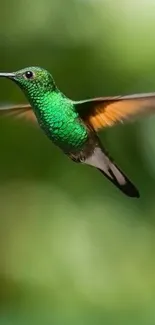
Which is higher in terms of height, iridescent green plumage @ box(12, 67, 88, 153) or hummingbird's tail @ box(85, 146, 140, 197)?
iridescent green plumage @ box(12, 67, 88, 153)

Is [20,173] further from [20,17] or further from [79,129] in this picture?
[79,129]

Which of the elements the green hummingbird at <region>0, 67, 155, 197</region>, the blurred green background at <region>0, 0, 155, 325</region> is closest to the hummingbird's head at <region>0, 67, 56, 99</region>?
the green hummingbird at <region>0, 67, 155, 197</region>

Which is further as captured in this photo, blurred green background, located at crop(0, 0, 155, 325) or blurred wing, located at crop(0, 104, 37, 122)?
blurred green background, located at crop(0, 0, 155, 325)

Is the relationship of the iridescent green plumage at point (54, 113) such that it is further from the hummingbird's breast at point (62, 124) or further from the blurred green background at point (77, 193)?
the blurred green background at point (77, 193)

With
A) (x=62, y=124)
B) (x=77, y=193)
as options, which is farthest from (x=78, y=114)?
(x=77, y=193)

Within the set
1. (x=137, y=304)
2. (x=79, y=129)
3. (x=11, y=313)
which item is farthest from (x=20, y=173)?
(x=79, y=129)

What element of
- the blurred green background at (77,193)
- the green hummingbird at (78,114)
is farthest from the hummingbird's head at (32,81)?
the blurred green background at (77,193)

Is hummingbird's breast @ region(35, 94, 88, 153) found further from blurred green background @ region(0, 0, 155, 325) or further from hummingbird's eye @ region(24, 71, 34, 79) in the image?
blurred green background @ region(0, 0, 155, 325)
